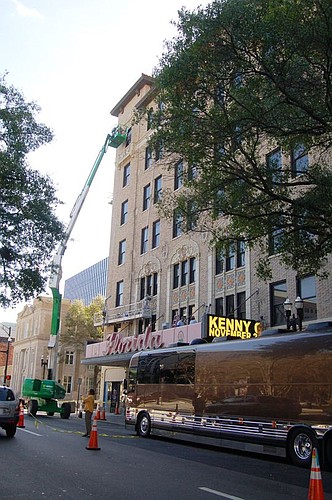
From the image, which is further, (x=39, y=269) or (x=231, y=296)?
(x=231, y=296)

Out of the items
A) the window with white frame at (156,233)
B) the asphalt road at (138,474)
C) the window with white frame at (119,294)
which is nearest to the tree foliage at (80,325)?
the window with white frame at (119,294)

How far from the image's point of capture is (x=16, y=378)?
80.8 metres

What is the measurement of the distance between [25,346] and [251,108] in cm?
7233

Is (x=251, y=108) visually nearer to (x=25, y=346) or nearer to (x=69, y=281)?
(x=25, y=346)

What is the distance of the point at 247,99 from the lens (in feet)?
44.2

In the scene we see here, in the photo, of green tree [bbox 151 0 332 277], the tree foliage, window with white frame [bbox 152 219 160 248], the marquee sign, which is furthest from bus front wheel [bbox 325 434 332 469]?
the tree foliage

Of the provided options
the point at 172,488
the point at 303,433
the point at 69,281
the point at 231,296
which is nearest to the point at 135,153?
the point at 231,296

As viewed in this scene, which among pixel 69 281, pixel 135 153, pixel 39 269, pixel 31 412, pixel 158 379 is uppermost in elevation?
pixel 69 281

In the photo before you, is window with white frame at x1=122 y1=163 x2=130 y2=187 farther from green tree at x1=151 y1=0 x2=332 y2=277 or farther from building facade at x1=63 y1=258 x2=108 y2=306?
building facade at x1=63 y1=258 x2=108 y2=306

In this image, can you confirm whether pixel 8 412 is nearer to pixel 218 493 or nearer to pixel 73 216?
pixel 218 493

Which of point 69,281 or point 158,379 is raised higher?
point 69,281

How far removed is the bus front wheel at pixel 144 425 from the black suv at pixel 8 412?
5.43 metres

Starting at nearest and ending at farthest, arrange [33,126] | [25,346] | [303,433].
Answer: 1. [303,433]
2. [33,126]
3. [25,346]

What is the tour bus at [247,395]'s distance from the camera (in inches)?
500
